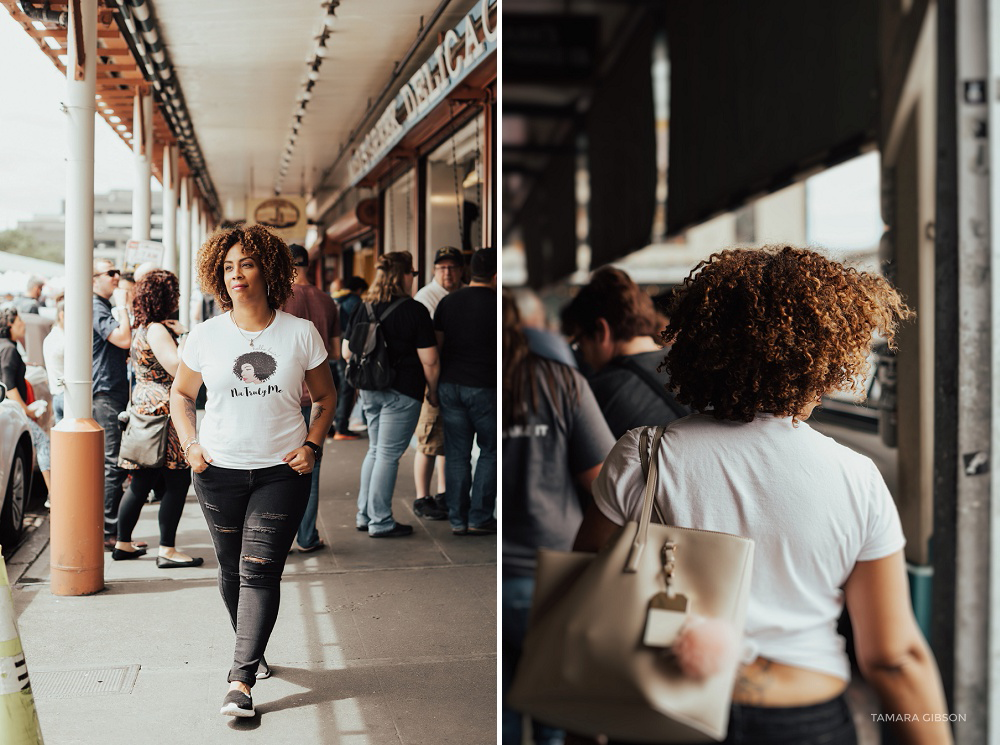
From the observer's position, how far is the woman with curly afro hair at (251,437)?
3713 millimetres

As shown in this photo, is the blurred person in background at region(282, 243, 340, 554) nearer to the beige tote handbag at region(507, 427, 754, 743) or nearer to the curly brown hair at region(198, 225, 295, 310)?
the curly brown hair at region(198, 225, 295, 310)

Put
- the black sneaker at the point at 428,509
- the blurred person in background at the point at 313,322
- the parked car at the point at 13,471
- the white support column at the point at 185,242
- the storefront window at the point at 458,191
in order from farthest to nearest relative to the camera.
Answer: the white support column at the point at 185,242
the storefront window at the point at 458,191
the black sneaker at the point at 428,509
the parked car at the point at 13,471
the blurred person in background at the point at 313,322

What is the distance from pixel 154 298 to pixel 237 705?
A: 2458 mm

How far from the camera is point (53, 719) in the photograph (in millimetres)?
3826

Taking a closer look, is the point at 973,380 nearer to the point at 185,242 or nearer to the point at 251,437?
the point at 251,437

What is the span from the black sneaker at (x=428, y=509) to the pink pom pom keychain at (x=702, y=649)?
18.3ft

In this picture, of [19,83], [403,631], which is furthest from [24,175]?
[403,631]

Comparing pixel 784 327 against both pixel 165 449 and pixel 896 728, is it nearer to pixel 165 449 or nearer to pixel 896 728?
pixel 896 728

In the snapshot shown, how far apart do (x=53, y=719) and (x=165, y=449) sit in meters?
1.90

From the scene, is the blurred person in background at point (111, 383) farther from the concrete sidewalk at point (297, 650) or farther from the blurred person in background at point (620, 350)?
the blurred person in background at point (620, 350)

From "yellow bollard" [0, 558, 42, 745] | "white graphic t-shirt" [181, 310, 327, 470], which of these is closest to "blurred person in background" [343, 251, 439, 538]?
"white graphic t-shirt" [181, 310, 327, 470]

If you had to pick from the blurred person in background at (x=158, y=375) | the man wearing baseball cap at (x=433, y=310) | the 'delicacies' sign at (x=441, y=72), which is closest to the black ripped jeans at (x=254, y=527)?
the blurred person in background at (x=158, y=375)

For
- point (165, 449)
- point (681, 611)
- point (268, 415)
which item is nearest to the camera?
point (681, 611)

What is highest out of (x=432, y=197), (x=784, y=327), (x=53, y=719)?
(x=432, y=197)
